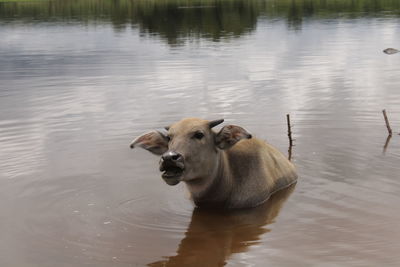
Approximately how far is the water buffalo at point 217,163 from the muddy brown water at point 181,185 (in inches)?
13.6

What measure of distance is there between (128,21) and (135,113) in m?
66.3

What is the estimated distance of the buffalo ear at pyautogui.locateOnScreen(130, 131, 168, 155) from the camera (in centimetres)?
1037

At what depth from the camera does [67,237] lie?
33.0ft

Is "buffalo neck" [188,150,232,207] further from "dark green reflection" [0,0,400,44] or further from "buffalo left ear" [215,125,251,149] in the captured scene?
"dark green reflection" [0,0,400,44]

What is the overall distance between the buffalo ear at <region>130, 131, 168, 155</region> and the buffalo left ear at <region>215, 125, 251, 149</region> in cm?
90

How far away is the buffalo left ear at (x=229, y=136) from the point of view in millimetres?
10328

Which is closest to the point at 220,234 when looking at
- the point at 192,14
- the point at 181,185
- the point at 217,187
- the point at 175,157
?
the point at 217,187

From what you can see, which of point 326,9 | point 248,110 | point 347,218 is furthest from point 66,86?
point 326,9

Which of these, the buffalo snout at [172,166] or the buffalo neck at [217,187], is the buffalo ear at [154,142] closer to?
the buffalo neck at [217,187]

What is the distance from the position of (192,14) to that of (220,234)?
82033 millimetres

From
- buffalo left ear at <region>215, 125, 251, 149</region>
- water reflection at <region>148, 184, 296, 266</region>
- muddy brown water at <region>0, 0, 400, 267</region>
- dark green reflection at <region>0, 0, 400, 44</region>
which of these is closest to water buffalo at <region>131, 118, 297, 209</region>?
buffalo left ear at <region>215, 125, 251, 149</region>

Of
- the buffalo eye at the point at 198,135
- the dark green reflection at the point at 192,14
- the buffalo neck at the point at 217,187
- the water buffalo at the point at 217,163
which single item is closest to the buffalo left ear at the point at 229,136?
the water buffalo at the point at 217,163

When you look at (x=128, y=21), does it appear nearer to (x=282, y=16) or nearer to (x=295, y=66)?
(x=282, y=16)

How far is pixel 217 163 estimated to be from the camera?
1052 cm
